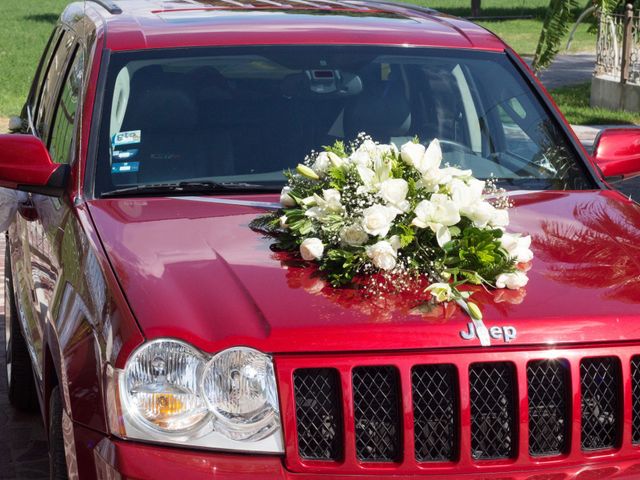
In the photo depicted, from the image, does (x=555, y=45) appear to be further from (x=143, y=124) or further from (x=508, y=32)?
(x=508, y=32)

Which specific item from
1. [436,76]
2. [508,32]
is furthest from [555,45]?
[508,32]

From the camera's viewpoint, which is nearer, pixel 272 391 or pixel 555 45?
pixel 272 391

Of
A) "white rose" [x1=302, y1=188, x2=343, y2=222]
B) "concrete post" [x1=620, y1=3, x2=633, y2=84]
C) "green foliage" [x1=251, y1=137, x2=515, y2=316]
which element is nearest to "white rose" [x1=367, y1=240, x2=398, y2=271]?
"green foliage" [x1=251, y1=137, x2=515, y2=316]

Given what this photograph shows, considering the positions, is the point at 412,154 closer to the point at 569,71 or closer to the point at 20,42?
the point at 569,71

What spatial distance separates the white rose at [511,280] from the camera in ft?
11.4

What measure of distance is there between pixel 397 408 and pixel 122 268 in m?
A: 0.89

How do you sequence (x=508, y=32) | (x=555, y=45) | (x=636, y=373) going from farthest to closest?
1. (x=508, y=32)
2. (x=555, y=45)
3. (x=636, y=373)

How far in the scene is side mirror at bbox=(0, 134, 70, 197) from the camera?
14.4 ft

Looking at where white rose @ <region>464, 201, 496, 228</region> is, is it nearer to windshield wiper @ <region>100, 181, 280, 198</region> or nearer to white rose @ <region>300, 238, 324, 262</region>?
white rose @ <region>300, 238, 324, 262</region>

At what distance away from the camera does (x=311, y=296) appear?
3416mm

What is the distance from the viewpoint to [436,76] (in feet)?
16.9

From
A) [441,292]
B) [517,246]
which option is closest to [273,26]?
[517,246]

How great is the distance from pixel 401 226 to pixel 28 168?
141cm

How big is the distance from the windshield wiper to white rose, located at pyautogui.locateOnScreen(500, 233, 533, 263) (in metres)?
1.05
